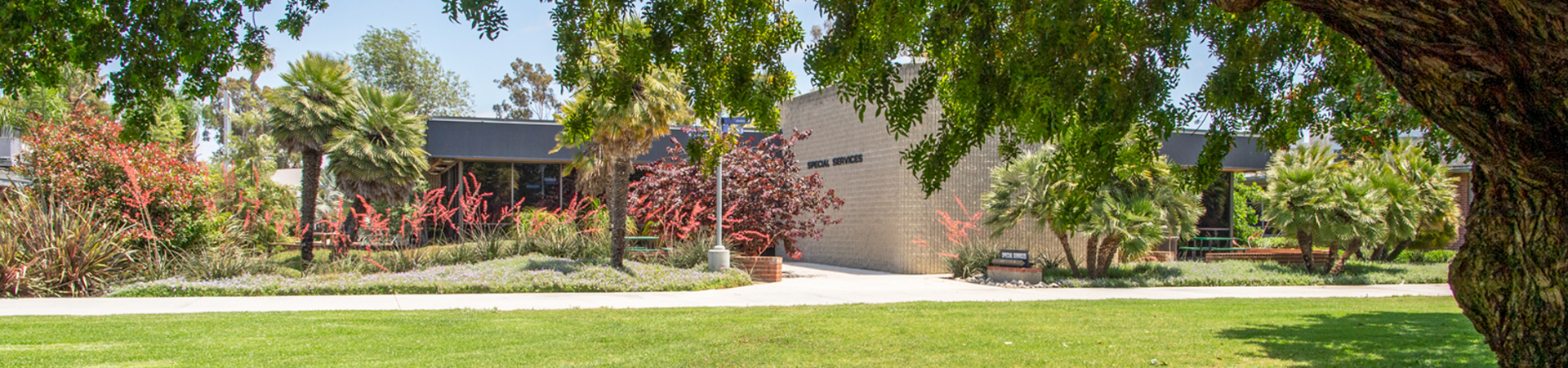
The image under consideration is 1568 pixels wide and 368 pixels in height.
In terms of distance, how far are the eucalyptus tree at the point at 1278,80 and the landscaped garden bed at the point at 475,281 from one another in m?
9.06

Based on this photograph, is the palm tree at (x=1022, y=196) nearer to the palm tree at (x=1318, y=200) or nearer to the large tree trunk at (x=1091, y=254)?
the large tree trunk at (x=1091, y=254)

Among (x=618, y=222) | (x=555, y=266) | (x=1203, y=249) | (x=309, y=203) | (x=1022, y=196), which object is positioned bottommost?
(x=555, y=266)

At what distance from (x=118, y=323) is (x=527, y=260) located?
6659 mm

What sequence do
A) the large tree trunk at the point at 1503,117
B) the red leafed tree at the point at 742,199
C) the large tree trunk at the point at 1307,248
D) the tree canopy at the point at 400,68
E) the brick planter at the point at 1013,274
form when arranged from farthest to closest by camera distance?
the tree canopy at the point at 400,68
the large tree trunk at the point at 1307,248
the red leafed tree at the point at 742,199
the brick planter at the point at 1013,274
the large tree trunk at the point at 1503,117

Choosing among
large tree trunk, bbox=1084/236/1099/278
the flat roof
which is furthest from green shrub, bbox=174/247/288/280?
large tree trunk, bbox=1084/236/1099/278

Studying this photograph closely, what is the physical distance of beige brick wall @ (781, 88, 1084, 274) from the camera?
19609 millimetres

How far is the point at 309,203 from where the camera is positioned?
53.7 ft

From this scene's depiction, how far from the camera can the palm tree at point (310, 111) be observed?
16500 mm

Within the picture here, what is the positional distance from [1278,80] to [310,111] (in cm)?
1490

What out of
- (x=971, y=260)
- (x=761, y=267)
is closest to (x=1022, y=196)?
(x=971, y=260)

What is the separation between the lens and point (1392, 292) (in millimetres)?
15492

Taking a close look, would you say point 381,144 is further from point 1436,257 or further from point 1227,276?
point 1436,257

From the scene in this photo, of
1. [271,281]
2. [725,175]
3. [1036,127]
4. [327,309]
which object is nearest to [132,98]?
[1036,127]

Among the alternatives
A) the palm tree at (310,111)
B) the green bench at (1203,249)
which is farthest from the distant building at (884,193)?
the palm tree at (310,111)
